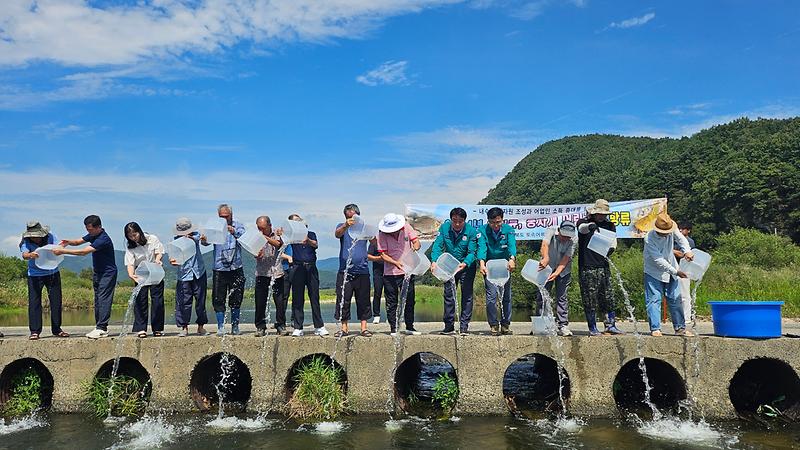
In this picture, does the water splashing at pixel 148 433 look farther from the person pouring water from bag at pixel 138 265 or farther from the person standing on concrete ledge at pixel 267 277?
the person standing on concrete ledge at pixel 267 277

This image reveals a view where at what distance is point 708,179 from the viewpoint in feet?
185

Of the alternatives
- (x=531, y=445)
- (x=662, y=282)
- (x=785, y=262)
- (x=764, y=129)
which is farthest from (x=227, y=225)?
(x=764, y=129)

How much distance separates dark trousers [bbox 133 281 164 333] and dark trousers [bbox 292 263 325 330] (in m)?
2.00

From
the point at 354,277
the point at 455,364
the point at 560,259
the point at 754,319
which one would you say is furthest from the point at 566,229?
the point at 354,277

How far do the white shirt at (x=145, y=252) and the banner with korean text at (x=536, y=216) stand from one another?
722 centimetres

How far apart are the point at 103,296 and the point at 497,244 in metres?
5.88

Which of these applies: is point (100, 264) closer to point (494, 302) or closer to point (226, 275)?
point (226, 275)

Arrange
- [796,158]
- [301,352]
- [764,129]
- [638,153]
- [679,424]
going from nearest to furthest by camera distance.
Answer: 1. [679,424]
2. [301,352]
3. [796,158]
4. [764,129]
5. [638,153]

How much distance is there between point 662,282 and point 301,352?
5173mm

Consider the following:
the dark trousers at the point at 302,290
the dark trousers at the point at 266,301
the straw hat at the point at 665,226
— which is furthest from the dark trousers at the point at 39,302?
the straw hat at the point at 665,226

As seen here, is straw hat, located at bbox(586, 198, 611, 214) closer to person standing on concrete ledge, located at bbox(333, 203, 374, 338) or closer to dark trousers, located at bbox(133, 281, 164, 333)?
person standing on concrete ledge, located at bbox(333, 203, 374, 338)

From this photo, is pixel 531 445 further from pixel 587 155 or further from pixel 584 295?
pixel 587 155

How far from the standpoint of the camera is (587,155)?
96.9m

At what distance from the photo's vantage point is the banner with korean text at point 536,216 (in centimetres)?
1446
